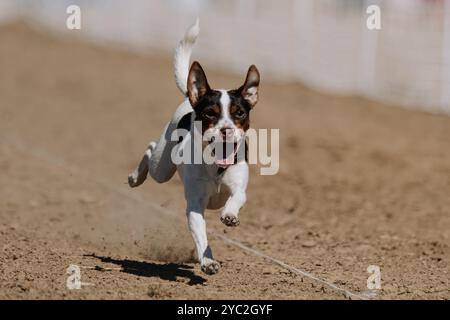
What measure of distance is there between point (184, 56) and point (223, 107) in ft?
4.56

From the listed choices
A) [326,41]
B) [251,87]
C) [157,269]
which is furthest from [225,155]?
[326,41]

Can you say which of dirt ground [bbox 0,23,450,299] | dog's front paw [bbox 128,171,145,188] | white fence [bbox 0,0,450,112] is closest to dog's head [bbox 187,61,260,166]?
dirt ground [bbox 0,23,450,299]

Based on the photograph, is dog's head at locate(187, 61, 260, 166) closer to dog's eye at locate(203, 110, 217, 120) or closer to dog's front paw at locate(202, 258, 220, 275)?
dog's eye at locate(203, 110, 217, 120)

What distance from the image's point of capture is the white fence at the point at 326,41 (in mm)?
17891

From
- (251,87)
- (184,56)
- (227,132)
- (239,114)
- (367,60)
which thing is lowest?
(367,60)

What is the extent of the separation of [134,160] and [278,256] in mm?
5733

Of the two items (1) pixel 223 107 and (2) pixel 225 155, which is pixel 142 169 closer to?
(2) pixel 225 155

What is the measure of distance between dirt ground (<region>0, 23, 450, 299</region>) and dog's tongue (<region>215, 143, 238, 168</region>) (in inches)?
33.7

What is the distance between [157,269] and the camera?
23.3ft

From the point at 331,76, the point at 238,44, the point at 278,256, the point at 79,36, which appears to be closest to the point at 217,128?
the point at 278,256

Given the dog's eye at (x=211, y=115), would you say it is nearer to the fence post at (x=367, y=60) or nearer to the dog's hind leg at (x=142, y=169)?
the dog's hind leg at (x=142, y=169)
